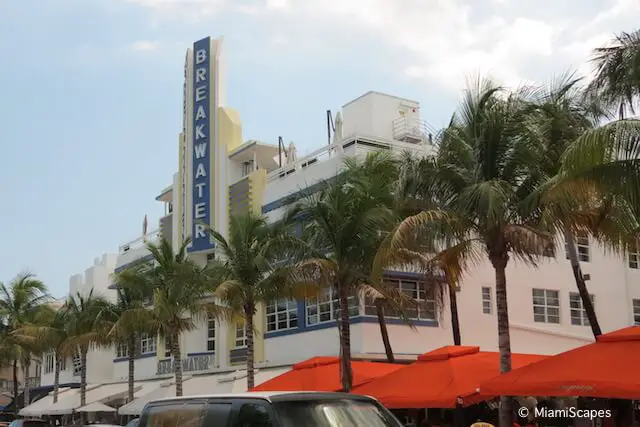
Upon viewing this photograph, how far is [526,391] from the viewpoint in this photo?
1312 centimetres

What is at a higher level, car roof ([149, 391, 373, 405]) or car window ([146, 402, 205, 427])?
car roof ([149, 391, 373, 405])

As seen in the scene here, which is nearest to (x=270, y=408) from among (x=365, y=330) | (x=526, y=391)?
(x=526, y=391)

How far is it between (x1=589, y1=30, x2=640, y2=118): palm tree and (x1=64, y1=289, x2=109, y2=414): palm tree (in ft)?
77.7

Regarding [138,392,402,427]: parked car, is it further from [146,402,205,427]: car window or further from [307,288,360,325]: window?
[307,288,360,325]: window

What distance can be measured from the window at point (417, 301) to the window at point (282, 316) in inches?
153

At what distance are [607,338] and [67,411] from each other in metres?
31.8

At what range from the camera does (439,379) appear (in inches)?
661

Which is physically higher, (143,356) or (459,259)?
(459,259)

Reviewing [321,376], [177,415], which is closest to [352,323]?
[321,376]

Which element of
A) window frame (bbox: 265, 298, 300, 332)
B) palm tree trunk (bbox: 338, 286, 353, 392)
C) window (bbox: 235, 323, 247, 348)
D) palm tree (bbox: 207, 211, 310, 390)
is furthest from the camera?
window (bbox: 235, 323, 247, 348)

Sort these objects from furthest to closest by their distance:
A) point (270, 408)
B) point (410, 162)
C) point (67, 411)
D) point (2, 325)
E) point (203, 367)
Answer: point (2, 325) < point (67, 411) < point (203, 367) < point (410, 162) < point (270, 408)

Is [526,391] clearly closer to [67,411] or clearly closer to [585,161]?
[585,161]

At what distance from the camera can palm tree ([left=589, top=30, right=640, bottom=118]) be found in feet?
45.2

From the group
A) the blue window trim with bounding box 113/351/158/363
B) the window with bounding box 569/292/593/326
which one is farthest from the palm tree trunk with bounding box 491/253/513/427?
the blue window trim with bounding box 113/351/158/363
